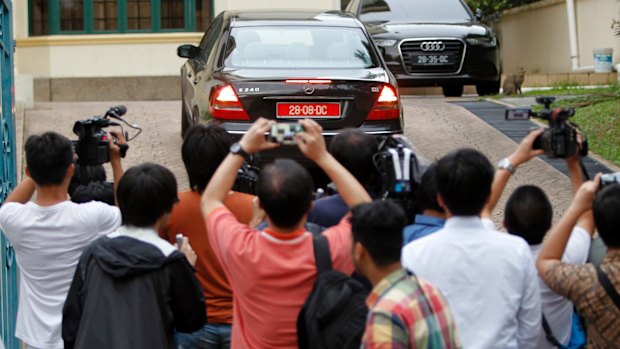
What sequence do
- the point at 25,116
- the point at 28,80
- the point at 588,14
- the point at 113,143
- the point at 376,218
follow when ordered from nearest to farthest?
the point at 376,218, the point at 113,143, the point at 25,116, the point at 28,80, the point at 588,14

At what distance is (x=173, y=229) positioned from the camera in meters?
5.00

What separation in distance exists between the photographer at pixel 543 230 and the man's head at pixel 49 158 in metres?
1.90

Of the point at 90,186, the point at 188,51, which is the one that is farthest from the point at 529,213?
the point at 188,51

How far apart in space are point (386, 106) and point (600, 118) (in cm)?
490

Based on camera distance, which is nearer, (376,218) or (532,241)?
(376,218)

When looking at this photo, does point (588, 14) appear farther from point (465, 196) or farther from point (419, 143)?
point (465, 196)

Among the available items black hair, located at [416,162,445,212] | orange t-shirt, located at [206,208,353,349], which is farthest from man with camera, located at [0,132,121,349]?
black hair, located at [416,162,445,212]

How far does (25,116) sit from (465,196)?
1207cm

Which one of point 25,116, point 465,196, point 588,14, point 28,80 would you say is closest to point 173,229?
point 465,196

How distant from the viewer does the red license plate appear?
392 inches

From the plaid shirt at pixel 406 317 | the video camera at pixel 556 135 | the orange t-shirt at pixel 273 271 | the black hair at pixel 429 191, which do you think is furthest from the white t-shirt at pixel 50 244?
the video camera at pixel 556 135

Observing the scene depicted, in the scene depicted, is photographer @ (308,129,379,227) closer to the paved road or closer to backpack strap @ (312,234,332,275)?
backpack strap @ (312,234,332,275)

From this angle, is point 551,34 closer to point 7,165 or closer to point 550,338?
point 7,165

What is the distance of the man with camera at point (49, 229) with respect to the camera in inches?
199
